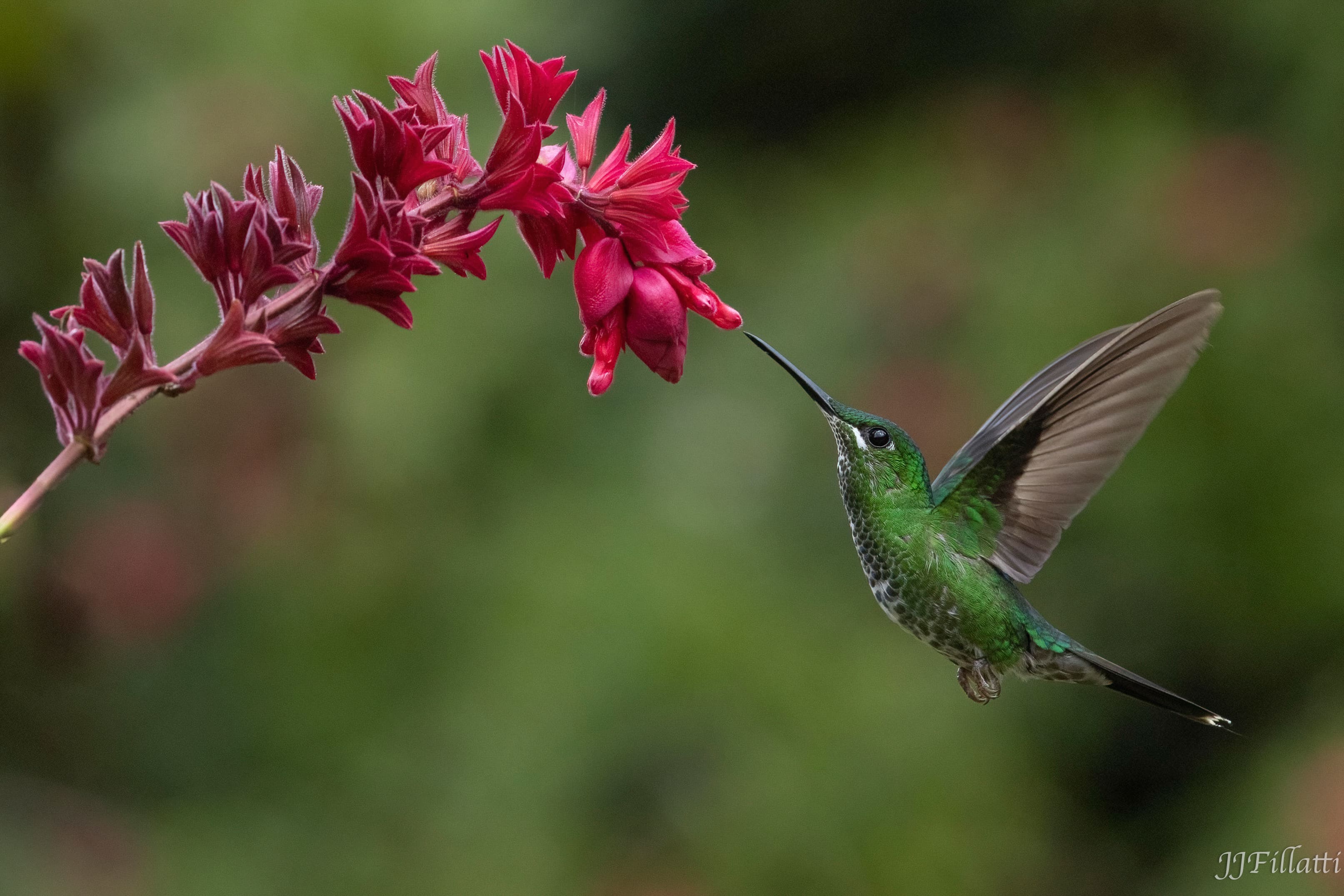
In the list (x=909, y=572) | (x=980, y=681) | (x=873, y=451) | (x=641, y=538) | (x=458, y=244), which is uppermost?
(x=458, y=244)

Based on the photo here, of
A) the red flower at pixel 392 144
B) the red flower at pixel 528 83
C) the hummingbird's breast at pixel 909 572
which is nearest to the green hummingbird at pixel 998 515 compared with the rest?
the hummingbird's breast at pixel 909 572

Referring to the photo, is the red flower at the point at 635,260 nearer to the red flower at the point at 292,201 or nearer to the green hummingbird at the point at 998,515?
the red flower at the point at 292,201

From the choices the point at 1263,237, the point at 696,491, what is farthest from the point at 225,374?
the point at 1263,237

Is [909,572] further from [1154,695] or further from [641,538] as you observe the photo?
[641,538]

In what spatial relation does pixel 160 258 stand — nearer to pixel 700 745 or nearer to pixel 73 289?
pixel 73 289

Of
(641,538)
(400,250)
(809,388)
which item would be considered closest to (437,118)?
(400,250)

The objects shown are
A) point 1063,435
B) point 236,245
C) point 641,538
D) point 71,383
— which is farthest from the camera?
point 641,538

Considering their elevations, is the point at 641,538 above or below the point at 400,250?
below
